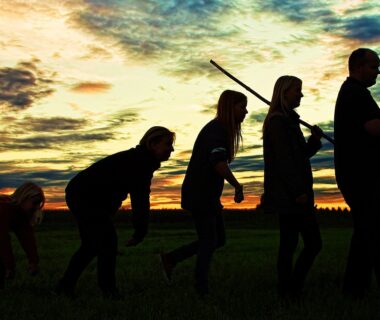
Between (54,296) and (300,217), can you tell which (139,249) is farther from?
(300,217)

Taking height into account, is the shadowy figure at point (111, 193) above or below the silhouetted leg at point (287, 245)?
above

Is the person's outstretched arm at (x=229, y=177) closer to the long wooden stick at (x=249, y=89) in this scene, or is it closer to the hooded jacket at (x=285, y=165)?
the hooded jacket at (x=285, y=165)

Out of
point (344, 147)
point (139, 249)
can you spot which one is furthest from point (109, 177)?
point (139, 249)

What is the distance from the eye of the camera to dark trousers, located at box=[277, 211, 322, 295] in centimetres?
635

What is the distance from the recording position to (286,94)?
6.45m

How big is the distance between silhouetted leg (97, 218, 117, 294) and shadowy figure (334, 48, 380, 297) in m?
2.37

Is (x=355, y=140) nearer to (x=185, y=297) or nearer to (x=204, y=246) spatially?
(x=204, y=246)

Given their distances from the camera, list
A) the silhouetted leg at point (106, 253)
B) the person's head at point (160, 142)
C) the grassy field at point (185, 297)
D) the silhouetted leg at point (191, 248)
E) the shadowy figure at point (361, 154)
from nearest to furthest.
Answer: the grassy field at point (185, 297)
the shadowy figure at point (361, 154)
the person's head at point (160, 142)
the silhouetted leg at point (106, 253)
the silhouetted leg at point (191, 248)

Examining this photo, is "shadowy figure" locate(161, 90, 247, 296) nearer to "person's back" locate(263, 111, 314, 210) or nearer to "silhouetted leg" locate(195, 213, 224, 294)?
"silhouetted leg" locate(195, 213, 224, 294)

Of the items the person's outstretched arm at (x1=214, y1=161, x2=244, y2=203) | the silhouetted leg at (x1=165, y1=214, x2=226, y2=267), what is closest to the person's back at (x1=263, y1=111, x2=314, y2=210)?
the person's outstretched arm at (x1=214, y1=161, x2=244, y2=203)

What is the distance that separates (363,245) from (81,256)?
290 centimetres

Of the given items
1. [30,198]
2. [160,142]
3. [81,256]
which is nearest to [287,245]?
[160,142]

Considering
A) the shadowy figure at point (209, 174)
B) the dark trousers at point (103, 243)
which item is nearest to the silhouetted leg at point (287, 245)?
the shadowy figure at point (209, 174)

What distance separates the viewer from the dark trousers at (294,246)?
20.8ft
